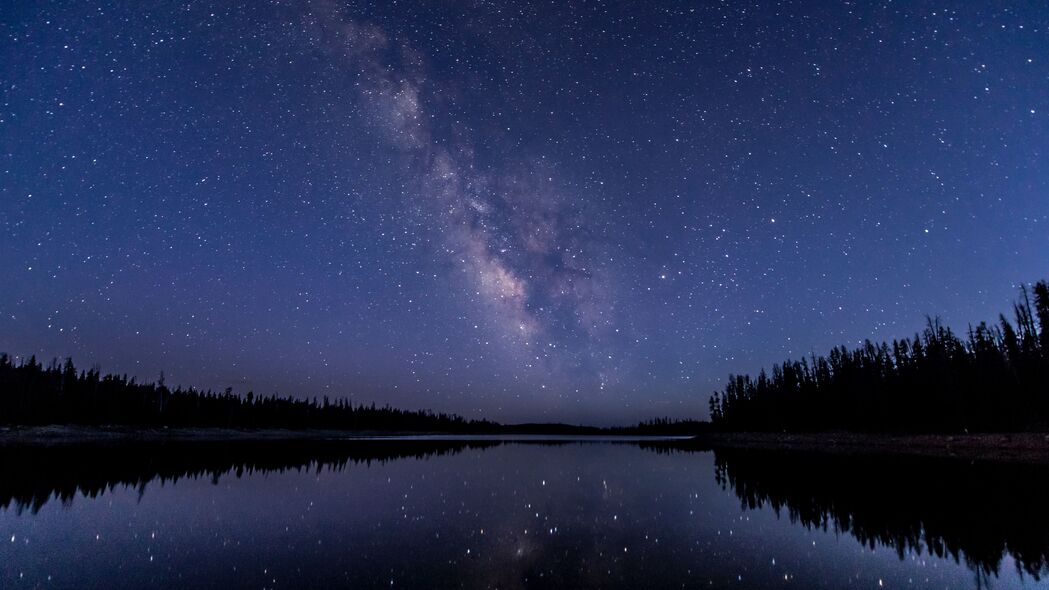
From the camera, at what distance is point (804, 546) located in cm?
1435

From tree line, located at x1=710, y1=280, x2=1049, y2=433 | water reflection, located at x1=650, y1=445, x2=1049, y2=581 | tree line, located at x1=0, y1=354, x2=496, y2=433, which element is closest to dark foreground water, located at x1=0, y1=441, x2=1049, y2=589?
water reflection, located at x1=650, y1=445, x2=1049, y2=581

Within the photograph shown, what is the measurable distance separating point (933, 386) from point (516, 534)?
88.0m

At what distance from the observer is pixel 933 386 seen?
77000 millimetres

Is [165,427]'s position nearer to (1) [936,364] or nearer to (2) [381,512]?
(2) [381,512]

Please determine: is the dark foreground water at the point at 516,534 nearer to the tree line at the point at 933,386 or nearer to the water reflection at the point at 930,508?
the water reflection at the point at 930,508

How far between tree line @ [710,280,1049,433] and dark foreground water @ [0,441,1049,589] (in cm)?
5054

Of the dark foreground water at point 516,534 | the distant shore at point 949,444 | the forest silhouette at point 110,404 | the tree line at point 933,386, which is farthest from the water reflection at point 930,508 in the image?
the forest silhouette at point 110,404

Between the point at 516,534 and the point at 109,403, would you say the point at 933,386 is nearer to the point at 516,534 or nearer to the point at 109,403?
the point at 516,534

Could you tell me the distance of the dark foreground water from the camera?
1129cm

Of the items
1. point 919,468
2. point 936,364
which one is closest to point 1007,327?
point 936,364

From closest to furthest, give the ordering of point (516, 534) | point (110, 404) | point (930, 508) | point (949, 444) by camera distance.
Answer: point (516, 534), point (930, 508), point (949, 444), point (110, 404)

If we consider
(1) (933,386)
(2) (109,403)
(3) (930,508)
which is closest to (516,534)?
(3) (930,508)

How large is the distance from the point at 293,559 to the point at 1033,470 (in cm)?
4522

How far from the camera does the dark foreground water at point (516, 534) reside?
37.0 feet
